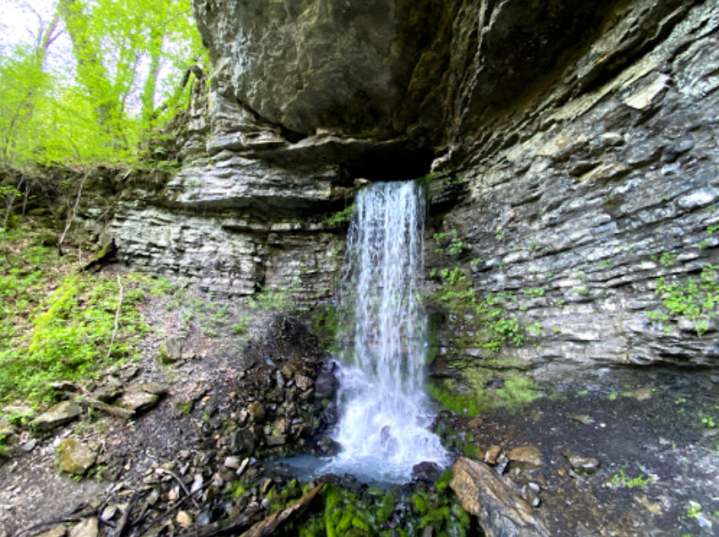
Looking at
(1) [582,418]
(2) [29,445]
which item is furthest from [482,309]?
(2) [29,445]

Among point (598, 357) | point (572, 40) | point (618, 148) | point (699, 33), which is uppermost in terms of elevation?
point (572, 40)

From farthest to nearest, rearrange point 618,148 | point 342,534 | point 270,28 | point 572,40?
point 270,28 → point 572,40 → point 618,148 → point 342,534

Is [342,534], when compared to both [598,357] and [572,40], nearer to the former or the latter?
[598,357]

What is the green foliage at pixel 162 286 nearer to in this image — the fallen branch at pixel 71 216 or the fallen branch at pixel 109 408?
the fallen branch at pixel 71 216

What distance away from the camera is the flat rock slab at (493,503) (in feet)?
9.50

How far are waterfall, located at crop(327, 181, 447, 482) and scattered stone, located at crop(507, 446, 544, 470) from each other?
1137 mm

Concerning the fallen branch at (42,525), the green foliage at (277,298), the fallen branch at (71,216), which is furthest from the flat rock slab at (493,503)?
the fallen branch at (71,216)

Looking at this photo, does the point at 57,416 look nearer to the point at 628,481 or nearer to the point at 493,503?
the point at 493,503

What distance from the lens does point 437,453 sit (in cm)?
462

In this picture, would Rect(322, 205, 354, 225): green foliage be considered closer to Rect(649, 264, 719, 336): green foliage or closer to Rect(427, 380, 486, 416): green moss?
Rect(427, 380, 486, 416): green moss

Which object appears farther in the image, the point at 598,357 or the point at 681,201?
the point at 598,357

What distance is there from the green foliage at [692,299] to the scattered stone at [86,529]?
664 centimetres

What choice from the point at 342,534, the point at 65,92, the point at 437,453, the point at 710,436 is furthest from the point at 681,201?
the point at 65,92

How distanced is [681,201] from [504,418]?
3742 millimetres
